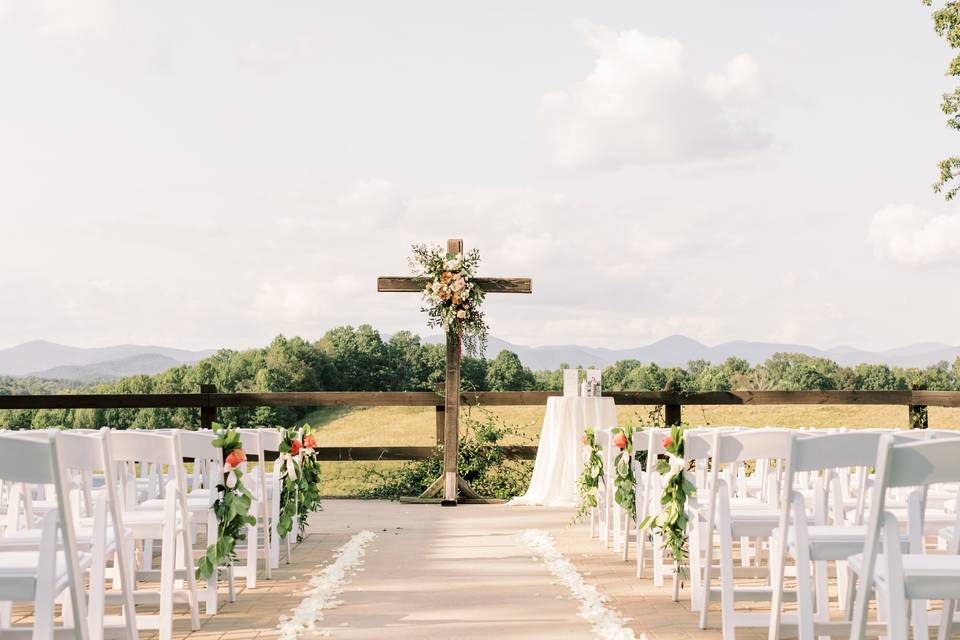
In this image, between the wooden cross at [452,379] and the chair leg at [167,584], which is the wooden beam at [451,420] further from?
the chair leg at [167,584]

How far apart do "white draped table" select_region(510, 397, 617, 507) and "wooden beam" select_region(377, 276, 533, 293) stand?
1.46m

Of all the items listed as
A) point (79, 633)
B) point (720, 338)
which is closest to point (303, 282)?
point (720, 338)

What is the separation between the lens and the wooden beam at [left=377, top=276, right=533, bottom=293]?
11227 millimetres

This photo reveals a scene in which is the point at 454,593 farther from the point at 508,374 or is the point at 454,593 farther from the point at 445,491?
the point at 508,374

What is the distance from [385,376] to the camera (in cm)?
1559

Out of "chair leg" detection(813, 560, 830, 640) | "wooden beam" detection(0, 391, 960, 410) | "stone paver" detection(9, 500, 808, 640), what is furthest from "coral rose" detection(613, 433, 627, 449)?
"wooden beam" detection(0, 391, 960, 410)

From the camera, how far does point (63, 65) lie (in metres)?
16.3

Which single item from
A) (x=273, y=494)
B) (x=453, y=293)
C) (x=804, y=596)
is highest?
(x=453, y=293)

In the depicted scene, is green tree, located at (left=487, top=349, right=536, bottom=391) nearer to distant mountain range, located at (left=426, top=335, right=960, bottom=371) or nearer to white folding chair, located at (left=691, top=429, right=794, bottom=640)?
distant mountain range, located at (left=426, top=335, right=960, bottom=371)

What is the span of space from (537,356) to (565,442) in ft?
13.3

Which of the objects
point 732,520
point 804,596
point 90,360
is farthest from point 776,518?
point 90,360

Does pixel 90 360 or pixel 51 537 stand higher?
pixel 90 360

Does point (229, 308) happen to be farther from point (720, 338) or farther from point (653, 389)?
point (653, 389)

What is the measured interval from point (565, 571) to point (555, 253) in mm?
9380
